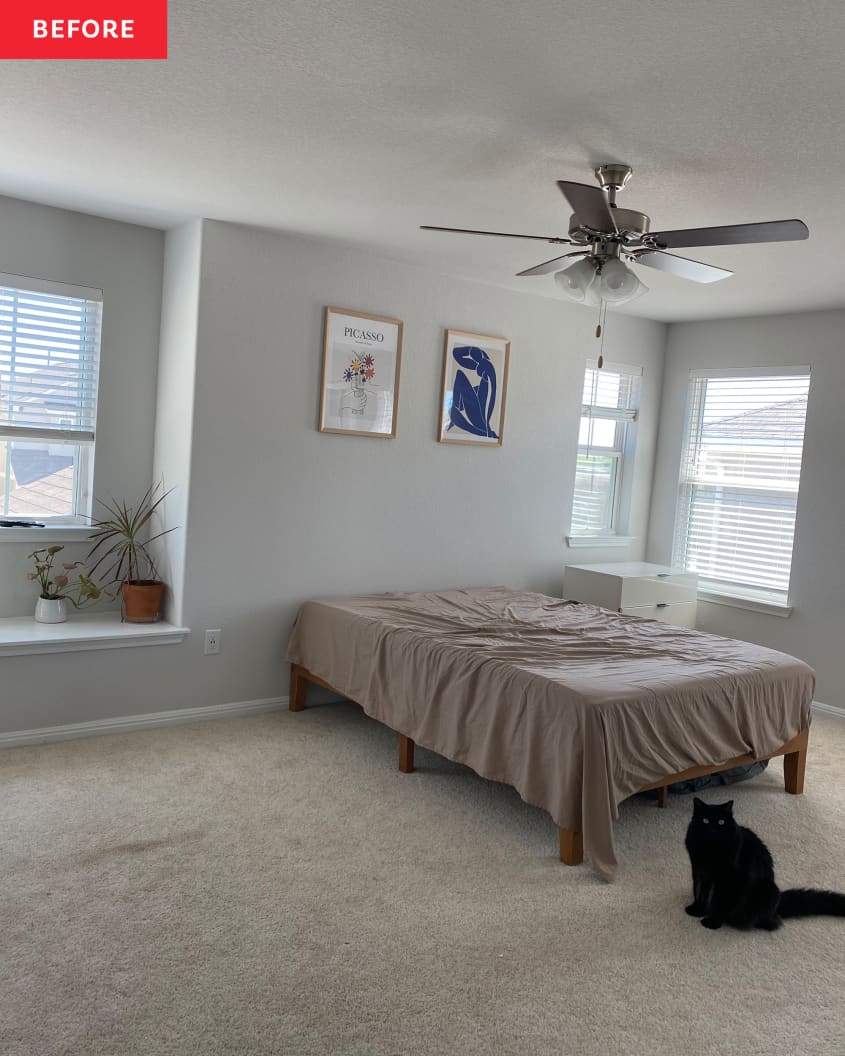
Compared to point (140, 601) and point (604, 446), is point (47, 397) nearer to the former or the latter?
point (140, 601)

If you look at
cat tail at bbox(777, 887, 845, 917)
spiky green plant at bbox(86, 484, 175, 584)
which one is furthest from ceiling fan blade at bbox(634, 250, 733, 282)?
spiky green plant at bbox(86, 484, 175, 584)

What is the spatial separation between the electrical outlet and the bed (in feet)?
1.21

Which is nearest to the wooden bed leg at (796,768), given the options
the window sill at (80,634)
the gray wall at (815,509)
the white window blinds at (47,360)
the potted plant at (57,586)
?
the gray wall at (815,509)

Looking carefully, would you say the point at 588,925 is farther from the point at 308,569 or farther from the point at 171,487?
the point at 171,487

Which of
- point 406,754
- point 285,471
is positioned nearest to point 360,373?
point 285,471

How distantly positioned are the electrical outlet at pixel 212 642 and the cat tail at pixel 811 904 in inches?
104

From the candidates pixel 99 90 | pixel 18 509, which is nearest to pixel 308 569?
pixel 18 509

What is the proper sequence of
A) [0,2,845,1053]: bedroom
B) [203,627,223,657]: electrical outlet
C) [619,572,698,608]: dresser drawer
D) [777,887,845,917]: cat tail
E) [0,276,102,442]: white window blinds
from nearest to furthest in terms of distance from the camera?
[0,2,845,1053]: bedroom, [777,887,845,917]: cat tail, [0,276,102,442]: white window blinds, [203,627,223,657]: electrical outlet, [619,572,698,608]: dresser drawer

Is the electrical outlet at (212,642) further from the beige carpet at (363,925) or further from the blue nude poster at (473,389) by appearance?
the blue nude poster at (473,389)

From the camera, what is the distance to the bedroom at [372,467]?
207 cm

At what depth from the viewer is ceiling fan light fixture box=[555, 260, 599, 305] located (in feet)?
9.53

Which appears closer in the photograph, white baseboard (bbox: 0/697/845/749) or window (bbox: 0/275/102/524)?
white baseboard (bbox: 0/697/845/749)

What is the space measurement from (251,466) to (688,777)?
94.7 inches

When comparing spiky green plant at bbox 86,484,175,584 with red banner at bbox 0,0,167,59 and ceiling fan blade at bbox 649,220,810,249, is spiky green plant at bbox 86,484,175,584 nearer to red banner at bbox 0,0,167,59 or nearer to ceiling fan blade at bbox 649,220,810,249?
red banner at bbox 0,0,167,59
